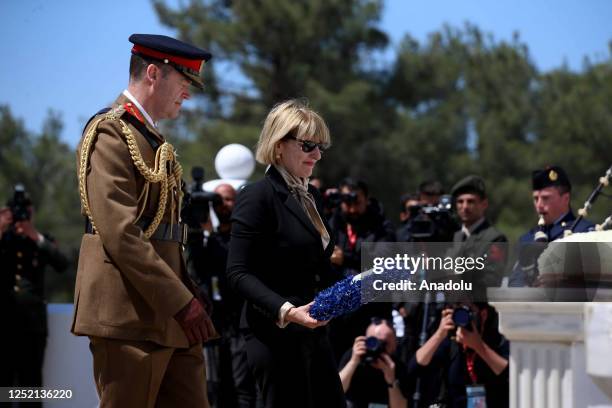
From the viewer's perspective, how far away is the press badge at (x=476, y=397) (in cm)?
645

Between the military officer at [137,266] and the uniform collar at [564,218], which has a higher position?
the uniform collar at [564,218]

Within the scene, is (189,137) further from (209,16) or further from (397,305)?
(397,305)

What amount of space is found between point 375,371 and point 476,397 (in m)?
0.71

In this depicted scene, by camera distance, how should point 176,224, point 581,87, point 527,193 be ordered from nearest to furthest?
point 176,224 → point 527,193 → point 581,87

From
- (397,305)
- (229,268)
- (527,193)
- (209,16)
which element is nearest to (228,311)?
(397,305)

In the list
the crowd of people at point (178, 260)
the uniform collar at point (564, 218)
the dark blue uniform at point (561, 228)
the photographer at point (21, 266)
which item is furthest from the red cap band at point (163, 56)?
the photographer at point (21, 266)

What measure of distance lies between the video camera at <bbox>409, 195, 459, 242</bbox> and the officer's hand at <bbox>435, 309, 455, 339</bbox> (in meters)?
0.59

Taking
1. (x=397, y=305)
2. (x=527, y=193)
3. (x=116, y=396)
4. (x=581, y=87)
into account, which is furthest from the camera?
(x=581, y=87)

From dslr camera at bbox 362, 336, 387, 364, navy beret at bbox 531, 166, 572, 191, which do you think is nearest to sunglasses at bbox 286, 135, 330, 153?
dslr camera at bbox 362, 336, 387, 364

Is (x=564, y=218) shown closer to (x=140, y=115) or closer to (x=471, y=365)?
(x=471, y=365)

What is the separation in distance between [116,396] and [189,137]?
21998mm

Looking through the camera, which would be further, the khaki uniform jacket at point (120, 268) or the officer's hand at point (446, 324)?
the officer's hand at point (446, 324)

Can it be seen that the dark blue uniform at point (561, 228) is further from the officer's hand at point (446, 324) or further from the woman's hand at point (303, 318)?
the woman's hand at point (303, 318)

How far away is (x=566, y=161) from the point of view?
24078 millimetres
